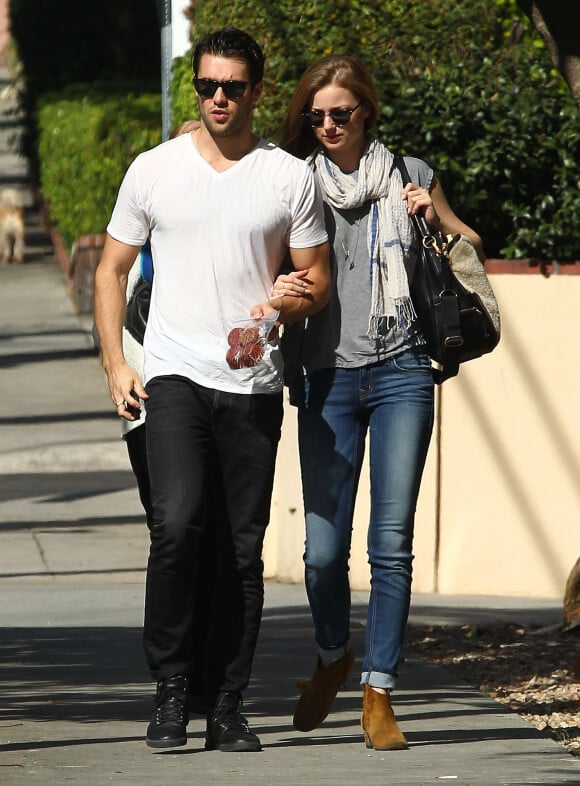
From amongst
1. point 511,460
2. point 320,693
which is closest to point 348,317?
point 320,693

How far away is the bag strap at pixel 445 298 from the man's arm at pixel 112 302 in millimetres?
809

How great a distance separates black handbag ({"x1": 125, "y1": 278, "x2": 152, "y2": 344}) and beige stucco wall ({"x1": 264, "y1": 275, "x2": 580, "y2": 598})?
9.44ft

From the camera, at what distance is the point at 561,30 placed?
5.92 meters

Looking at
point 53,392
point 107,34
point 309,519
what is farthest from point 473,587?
point 107,34

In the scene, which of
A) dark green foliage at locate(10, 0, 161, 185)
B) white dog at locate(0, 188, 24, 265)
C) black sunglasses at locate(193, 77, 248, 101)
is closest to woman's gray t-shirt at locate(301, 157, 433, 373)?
black sunglasses at locate(193, 77, 248, 101)

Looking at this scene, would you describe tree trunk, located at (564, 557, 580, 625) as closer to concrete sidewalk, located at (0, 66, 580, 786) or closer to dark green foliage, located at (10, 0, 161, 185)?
concrete sidewalk, located at (0, 66, 580, 786)

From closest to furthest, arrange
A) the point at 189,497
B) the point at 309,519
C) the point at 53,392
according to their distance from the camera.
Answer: the point at 189,497 → the point at 309,519 → the point at 53,392

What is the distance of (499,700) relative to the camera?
593 cm

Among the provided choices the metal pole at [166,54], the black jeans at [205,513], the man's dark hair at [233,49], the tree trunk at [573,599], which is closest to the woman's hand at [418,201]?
the man's dark hair at [233,49]

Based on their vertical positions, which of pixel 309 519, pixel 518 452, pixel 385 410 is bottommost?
pixel 518 452

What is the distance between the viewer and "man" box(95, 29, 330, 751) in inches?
185

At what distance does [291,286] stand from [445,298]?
1.66ft

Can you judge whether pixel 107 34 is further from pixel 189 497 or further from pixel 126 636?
pixel 189 497

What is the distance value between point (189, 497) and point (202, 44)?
4.10ft
